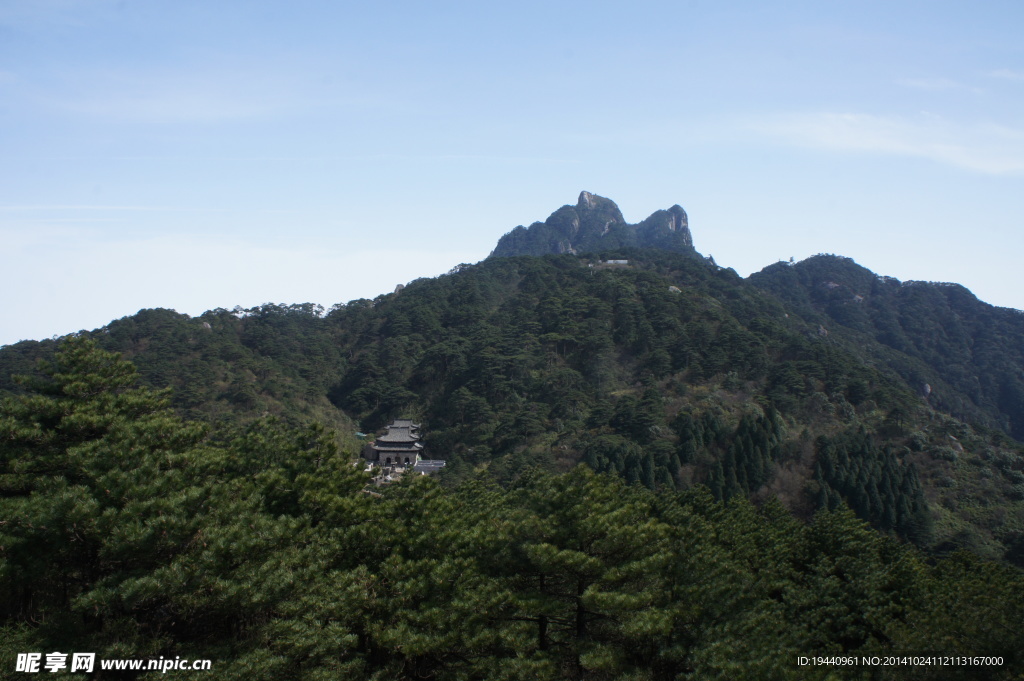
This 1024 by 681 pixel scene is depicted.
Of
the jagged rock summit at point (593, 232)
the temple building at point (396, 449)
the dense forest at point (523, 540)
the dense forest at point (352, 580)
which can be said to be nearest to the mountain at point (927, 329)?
the jagged rock summit at point (593, 232)

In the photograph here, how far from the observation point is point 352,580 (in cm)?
1141

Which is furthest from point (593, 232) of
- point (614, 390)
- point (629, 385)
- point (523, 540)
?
point (523, 540)

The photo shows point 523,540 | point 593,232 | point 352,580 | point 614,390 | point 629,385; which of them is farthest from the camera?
point 593,232

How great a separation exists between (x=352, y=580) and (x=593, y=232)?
382 ft

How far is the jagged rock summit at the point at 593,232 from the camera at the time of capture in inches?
4734

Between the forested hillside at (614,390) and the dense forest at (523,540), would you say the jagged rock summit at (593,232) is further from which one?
the dense forest at (523,540)

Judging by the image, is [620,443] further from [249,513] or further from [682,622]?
[249,513]

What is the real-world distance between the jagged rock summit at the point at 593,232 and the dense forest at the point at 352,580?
106 m

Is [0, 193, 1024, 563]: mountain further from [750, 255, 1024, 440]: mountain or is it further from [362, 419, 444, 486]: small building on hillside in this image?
[362, 419, 444, 486]: small building on hillside

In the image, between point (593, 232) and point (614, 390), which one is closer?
point (614, 390)

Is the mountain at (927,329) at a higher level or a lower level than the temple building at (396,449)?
higher

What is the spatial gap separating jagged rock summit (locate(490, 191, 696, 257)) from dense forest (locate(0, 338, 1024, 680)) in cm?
10550

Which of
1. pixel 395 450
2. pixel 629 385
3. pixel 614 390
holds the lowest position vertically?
pixel 395 450

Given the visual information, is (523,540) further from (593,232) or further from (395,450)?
(593,232)
